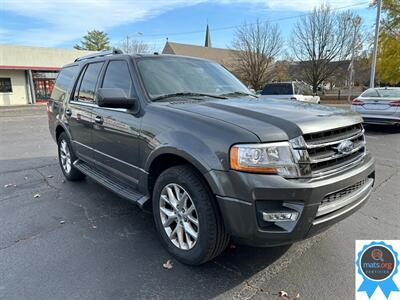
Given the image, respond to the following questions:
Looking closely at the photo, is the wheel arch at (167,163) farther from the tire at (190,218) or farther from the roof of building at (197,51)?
the roof of building at (197,51)

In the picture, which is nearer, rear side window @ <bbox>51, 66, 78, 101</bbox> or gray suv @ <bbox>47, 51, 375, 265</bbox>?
gray suv @ <bbox>47, 51, 375, 265</bbox>

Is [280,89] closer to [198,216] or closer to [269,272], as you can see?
[269,272]

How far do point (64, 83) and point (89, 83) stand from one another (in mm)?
1265

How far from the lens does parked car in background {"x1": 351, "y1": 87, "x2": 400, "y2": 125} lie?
9.46 meters

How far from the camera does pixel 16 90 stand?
28750mm

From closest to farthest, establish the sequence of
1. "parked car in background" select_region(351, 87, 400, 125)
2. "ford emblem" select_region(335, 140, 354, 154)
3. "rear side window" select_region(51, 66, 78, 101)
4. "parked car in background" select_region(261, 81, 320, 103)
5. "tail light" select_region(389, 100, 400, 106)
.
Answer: "ford emblem" select_region(335, 140, 354, 154) → "rear side window" select_region(51, 66, 78, 101) → "tail light" select_region(389, 100, 400, 106) → "parked car in background" select_region(351, 87, 400, 125) → "parked car in background" select_region(261, 81, 320, 103)

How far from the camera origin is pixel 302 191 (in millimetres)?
2176

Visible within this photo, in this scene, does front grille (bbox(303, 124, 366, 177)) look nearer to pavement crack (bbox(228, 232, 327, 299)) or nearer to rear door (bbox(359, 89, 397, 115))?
pavement crack (bbox(228, 232, 327, 299))

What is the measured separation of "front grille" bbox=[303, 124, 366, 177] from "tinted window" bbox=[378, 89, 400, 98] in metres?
8.63

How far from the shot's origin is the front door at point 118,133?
3.25 m

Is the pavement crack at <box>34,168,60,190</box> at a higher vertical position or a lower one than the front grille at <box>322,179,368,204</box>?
lower

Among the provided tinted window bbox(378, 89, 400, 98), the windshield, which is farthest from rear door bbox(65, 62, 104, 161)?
tinted window bbox(378, 89, 400, 98)

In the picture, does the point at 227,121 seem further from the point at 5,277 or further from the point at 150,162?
the point at 5,277

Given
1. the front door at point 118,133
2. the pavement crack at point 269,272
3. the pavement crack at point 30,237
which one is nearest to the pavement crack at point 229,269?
the pavement crack at point 269,272
